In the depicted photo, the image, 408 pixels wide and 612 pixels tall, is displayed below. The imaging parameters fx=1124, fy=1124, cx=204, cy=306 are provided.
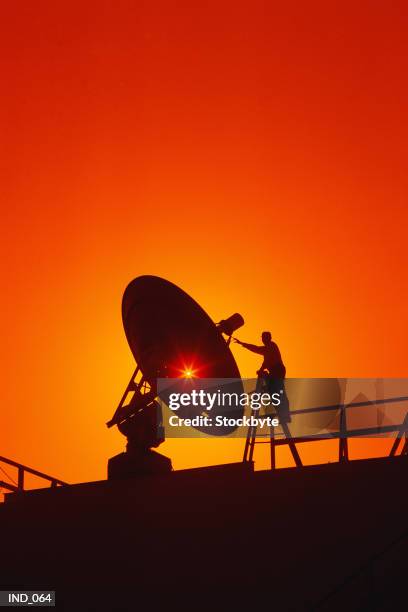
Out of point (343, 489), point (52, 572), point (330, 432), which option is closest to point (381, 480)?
point (343, 489)

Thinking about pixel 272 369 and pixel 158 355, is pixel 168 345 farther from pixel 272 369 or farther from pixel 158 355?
pixel 272 369

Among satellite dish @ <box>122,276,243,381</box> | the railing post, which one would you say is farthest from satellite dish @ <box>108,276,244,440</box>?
the railing post

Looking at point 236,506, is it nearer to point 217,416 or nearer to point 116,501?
point 116,501

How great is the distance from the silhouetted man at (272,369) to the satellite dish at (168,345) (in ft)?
2.23

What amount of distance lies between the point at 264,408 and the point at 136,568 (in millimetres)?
4750

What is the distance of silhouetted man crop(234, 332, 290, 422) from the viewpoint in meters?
23.1

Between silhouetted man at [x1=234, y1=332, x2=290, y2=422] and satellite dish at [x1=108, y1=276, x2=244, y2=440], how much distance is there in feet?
2.23

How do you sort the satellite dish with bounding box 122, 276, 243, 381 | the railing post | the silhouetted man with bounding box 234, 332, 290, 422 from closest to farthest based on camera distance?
the railing post → the silhouetted man with bounding box 234, 332, 290, 422 → the satellite dish with bounding box 122, 276, 243, 381

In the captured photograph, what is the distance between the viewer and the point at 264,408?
2314 cm

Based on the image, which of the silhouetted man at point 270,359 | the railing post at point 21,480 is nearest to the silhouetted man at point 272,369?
the silhouetted man at point 270,359

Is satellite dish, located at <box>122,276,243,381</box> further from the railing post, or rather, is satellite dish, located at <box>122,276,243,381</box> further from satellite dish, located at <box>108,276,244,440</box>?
the railing post

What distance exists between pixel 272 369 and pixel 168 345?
2.40m

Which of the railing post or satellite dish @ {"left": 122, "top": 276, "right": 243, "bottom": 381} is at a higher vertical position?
satellite dish @ {"left": 122, "top": 276, "right": 243, "bottom": 381}

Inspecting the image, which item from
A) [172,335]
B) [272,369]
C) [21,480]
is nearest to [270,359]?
[272,369]
